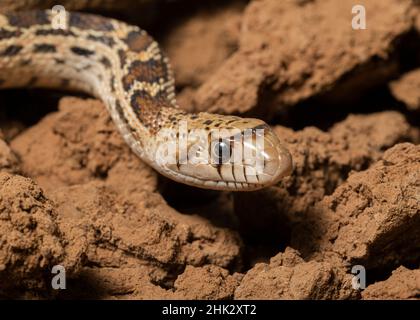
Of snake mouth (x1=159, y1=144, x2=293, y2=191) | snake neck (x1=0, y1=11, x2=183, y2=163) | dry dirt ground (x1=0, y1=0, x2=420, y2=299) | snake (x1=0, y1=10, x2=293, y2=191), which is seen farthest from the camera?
snake neck (x1=0, y1=11, x2=183, y2=163)

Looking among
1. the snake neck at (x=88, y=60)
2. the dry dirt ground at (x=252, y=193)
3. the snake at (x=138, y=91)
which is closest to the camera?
the dry dirt ground at (x=252, y=193)

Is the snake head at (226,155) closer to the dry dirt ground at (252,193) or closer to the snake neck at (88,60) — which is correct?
the dry dirt ground at (252,193)

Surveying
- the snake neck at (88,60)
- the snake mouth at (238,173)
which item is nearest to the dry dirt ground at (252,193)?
the snake neck at (88,60)

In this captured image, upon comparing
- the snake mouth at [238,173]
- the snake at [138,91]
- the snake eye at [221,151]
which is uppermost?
the snake at [138,91]

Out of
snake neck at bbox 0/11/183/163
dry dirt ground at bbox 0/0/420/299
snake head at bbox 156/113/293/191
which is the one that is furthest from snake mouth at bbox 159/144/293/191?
snake neck at bbox 0/11/183/163

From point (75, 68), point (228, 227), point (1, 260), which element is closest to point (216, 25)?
point (75, 68)

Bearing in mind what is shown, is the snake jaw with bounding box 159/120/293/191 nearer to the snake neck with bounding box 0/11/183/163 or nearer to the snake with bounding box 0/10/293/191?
the snake with bounding box 0/10/293/191
